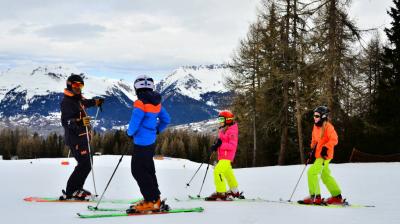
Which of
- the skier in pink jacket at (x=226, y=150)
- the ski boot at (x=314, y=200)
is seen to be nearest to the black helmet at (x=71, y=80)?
the skier in pink jacket at (x=226, y=150)

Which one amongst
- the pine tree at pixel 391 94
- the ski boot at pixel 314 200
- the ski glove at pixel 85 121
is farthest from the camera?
the pine tree at pixel 391 94

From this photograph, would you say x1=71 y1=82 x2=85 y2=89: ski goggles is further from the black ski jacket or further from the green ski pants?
the green ski pants

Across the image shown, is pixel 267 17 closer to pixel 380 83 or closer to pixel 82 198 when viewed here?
pixel 380 83

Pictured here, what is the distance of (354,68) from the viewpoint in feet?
78.5

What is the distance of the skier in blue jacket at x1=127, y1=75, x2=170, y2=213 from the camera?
6.93 metres

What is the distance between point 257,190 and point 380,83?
24405mm

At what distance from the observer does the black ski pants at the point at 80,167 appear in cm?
833

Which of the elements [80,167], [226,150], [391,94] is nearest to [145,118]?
[80,167]

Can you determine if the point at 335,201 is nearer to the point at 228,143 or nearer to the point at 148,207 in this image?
the point at 228,143

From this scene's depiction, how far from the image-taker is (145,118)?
279 inches

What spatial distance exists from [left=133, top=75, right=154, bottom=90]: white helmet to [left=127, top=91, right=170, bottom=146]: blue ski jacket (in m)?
0.09

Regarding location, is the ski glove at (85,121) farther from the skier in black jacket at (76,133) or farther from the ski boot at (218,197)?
Answer: the ski boot at (218,197)

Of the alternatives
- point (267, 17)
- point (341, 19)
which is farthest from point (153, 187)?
point (267, 17)

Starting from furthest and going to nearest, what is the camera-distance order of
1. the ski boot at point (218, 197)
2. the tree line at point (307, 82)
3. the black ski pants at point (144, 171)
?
1. the tree line at point (307, 82)
2. the ski boot at point (218, 197)
3. the black ski pants at point (144, 171)
